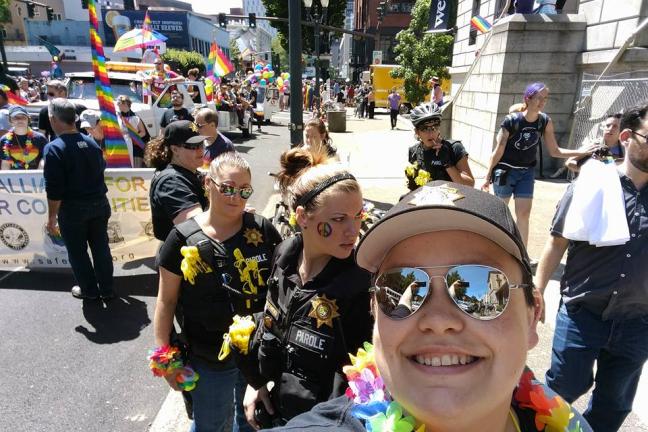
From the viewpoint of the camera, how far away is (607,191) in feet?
6.97

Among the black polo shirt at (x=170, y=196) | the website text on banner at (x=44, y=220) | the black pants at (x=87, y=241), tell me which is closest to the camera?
the black polo shirt at (x=170, y=196)

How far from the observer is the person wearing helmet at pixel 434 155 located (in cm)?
408

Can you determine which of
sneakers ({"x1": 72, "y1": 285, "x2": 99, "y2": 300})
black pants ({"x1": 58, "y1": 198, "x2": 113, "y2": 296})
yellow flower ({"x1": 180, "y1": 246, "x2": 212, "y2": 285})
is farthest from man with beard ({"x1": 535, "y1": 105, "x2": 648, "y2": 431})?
sneakers ({"x1": 72, "y1": 285, "x2": 99, "y2": 300})

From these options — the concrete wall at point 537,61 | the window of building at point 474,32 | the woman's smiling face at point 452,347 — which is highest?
the window of building at point 474,32

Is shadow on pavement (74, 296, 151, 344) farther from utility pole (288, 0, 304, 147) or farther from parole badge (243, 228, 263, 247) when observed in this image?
utility pole (288, 0, 304, 147)

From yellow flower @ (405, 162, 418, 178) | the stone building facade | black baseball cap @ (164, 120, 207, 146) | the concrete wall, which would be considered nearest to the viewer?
black baseball cap @ (164, 120, 207, 146)

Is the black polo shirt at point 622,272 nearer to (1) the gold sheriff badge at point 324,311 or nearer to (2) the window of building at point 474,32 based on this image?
(1) the gold sheriff badge at point 324,311

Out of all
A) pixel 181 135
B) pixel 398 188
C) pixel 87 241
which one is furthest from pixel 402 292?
pixel 398 188

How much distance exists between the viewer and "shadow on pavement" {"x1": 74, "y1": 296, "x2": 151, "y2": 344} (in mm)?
4055

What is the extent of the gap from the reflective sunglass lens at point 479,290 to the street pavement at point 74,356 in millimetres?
2739

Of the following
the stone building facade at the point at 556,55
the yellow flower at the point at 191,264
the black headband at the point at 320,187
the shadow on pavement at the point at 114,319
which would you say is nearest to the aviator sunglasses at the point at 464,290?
the black headband at the point at 320,187

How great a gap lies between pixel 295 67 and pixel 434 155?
329 cm

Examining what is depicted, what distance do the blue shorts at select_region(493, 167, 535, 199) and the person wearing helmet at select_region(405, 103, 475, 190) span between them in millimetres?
1071

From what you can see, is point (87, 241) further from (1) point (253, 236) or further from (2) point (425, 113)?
(2) point (425, 113)
